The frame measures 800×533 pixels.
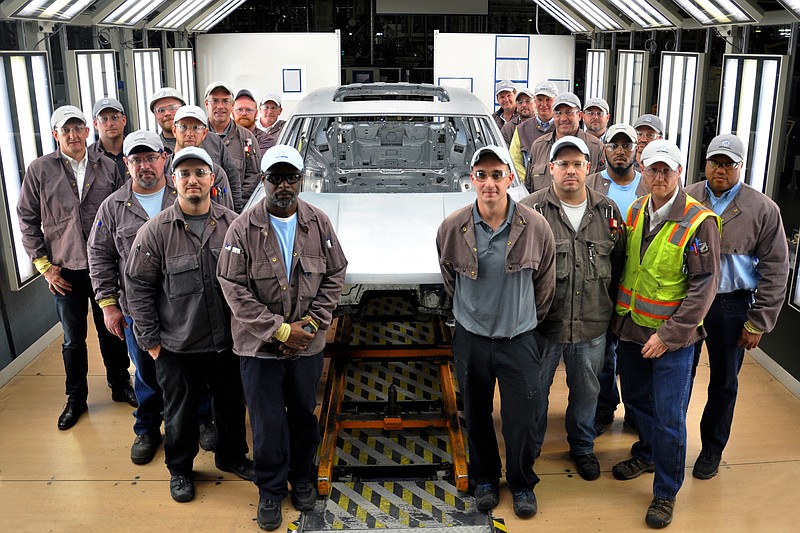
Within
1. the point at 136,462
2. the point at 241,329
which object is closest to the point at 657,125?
the point at 241,329

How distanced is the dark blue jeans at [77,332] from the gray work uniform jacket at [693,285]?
3.23 metres

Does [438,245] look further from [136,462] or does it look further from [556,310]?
[136,462]

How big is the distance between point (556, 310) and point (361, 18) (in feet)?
40.7

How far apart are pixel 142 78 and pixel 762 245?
291 inches

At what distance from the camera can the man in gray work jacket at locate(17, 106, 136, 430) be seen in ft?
14.3

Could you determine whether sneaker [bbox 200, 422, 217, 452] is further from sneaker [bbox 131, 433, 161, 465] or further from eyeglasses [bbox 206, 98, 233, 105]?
eyeglasses [bbox 206, 98, 233, 105]

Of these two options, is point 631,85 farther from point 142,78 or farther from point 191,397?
point 191,397

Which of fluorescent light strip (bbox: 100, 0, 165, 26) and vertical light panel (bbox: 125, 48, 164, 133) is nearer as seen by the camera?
fluorescent light strip (bbox: 100, 0, 165, 26)

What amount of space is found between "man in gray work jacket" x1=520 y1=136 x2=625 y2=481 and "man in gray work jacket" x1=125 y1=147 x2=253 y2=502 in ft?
5.02

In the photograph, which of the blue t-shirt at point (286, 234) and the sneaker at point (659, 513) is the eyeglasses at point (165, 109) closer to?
the blue t-shirt at point (286, 234)

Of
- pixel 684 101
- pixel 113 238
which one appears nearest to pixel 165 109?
pixel 113 238

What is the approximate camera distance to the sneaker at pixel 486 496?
3.59 meters

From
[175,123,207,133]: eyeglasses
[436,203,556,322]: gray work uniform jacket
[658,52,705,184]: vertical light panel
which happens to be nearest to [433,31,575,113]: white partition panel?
[658,52,705,184]: vertical light panel

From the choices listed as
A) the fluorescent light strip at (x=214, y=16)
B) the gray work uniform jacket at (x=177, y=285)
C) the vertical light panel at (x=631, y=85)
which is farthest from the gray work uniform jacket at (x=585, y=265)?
the fluorescent light strip at (x=214, y=16)
